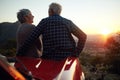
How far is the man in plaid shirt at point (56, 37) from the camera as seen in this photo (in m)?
5.07

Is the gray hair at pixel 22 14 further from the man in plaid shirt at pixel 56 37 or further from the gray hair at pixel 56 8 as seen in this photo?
the man in plaid shirt at pixel 56 37

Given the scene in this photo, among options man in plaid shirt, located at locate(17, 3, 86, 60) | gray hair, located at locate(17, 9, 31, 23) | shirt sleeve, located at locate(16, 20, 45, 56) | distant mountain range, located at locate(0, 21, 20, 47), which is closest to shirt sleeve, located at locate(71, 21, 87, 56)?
man in plaid shirt, located at locate(17, 3, 86, 60)

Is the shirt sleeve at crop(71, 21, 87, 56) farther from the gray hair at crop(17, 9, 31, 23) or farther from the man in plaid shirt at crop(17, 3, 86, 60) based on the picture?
the gray hair at crop(17, 9, 31, 23)

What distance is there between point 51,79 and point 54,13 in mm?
2259

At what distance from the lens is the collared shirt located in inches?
200

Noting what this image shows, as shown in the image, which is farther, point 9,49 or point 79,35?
point 9,49

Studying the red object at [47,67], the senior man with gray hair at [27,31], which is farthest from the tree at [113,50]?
the red object at [47,67]

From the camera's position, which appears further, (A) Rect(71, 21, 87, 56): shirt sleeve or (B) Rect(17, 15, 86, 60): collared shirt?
(A) Rect(71, 21, 87, 56): shirt sleeve

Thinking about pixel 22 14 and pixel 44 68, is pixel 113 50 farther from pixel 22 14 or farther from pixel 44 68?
pixel 44 68

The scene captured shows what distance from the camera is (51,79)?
11.7 feet

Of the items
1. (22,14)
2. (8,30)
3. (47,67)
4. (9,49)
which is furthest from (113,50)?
(8,30)

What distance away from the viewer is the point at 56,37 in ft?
17.1

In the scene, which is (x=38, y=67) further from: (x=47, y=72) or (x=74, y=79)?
(x=74, y=79)

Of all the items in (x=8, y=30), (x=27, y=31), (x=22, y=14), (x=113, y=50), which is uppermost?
(x=22, y=14)
